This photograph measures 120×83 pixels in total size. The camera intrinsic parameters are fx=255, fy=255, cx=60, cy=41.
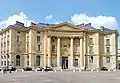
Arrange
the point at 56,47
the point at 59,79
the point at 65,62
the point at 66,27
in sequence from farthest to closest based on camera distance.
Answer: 1. the point at 65,62
2. the point at 66,27
3. the point at 56,47
4. the point at 59,79

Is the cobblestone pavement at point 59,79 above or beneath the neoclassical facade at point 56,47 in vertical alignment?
Result: beneath

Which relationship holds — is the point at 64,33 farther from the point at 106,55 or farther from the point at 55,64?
the point at 106,55

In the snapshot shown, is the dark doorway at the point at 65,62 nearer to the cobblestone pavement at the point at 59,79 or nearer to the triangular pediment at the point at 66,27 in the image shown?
the triangular pediment at the point at 66,27

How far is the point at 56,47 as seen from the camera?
86.7 m

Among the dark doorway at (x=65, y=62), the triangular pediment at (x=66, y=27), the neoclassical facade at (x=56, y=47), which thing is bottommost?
the dark doorway at (x=65, y=62)

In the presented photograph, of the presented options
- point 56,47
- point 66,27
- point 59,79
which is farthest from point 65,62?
point 59,79

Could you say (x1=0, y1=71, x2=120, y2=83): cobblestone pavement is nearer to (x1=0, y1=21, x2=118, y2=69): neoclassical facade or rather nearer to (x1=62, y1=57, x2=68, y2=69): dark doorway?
(x1=0, y1=21, x2=118, y2=69): neoclassical facade

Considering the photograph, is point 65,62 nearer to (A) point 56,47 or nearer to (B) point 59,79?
(A) point 56,47

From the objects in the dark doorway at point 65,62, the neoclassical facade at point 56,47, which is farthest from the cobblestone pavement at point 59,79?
the dark doorway at point 65,62

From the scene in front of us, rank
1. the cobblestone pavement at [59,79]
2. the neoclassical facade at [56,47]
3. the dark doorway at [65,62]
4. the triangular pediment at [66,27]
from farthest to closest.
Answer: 1. the dark doorway at [65,62]
2. the triangular pediment at [66,27]
3. the neoclassical facade at [56,47]
4. the cobblestone pavement at [59,79]

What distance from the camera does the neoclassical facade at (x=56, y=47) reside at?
84.4 metres

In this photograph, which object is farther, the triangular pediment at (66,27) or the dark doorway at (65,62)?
the dark doorway at (65,62)

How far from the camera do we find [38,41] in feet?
282

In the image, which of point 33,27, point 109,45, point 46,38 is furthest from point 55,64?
point 109,45
